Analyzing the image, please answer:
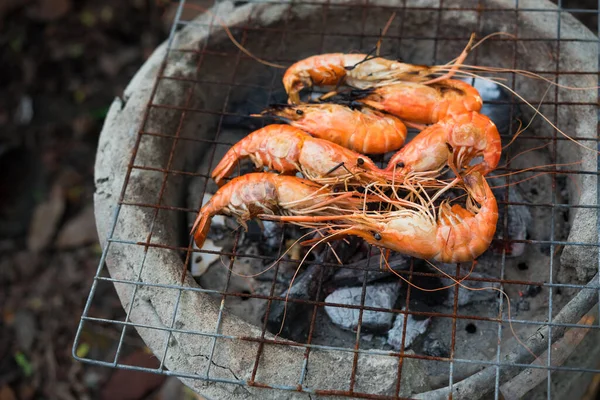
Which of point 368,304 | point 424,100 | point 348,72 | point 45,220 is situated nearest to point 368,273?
point 368,304

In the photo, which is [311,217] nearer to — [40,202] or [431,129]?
[431,129]

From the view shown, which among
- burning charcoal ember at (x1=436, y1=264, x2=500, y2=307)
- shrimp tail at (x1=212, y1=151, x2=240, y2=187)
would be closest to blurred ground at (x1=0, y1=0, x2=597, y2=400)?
shrimp tail at (x1=212, y1=151, x2=240, y2=187)

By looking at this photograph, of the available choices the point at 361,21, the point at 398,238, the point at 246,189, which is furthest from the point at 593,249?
the point at 361,21

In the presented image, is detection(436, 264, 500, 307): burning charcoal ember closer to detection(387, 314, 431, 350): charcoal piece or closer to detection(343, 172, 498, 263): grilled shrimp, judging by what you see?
detection(387, 314, 431, 350): charcoal piece

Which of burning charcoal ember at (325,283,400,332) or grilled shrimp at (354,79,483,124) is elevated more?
grilled shrimp at (354,79,483,124)

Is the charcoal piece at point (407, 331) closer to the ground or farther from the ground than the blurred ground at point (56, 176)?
farther from the ground

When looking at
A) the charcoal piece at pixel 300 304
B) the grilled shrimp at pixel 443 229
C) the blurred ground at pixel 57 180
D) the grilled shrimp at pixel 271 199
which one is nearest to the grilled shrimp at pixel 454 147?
the grilled shrimp at pixel 443 229

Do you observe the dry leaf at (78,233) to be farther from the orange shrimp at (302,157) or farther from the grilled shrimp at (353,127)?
the grilled shrimp at (353,127)
